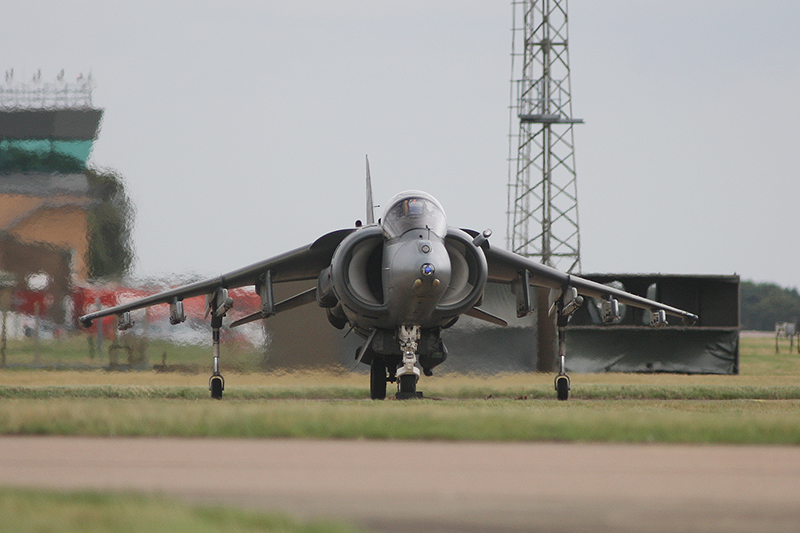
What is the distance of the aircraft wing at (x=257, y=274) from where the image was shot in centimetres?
1791

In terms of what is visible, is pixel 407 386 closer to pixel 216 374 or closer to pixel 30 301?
pixel 216 374

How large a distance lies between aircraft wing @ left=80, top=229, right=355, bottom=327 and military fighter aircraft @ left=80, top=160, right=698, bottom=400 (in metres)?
0.02

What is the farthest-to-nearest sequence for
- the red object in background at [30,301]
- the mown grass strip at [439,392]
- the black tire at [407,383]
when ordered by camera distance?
1. the red object in background at [30,301]
2. the mown grass strip at [439,392]
3. the black tire at [407,383]

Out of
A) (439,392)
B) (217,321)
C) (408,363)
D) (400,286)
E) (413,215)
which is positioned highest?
(413,215)

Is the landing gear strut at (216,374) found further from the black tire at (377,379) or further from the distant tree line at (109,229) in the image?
the distant tree line at (109,229)

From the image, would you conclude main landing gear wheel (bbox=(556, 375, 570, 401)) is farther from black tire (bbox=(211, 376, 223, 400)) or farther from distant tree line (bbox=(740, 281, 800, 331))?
distant tree line (bbox=(740, 281, 800, 331))

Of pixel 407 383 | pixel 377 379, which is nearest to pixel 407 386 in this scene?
pixel 407 383

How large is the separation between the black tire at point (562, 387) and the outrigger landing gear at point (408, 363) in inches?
118

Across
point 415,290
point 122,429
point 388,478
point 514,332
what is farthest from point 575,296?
point 388,478

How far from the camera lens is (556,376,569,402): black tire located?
57.1 ft

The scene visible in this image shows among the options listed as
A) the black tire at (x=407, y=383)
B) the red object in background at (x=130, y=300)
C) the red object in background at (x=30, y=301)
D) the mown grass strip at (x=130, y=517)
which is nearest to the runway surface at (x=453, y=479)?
the mown grass strip at (x=130, y=517)

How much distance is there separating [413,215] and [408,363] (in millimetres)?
2109

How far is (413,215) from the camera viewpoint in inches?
590

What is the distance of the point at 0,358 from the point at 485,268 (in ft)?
30.6
